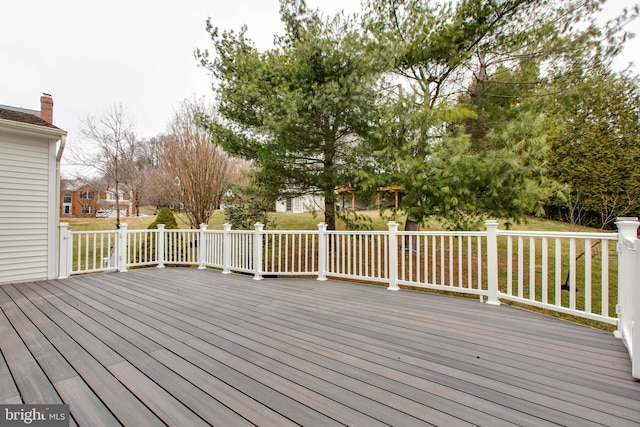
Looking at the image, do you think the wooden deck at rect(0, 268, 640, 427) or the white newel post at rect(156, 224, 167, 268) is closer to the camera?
the wooden deck at rect(0, 268, 640, 427)

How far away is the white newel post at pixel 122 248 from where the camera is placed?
18.4 feet

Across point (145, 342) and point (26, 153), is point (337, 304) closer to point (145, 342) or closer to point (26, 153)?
point (145, 342)

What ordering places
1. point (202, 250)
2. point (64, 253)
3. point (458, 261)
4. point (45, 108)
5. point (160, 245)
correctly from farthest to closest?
point (45, 108) < point (160, 245) < point (202, 250) < point (64, 253) < point (458, 261)

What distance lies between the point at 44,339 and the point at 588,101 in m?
9.20

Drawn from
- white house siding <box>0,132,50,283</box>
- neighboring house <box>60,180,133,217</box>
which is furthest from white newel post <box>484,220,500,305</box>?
neighboring house <box>60,180,133,217</box>

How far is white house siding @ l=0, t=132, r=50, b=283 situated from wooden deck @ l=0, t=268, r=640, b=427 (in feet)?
5.82

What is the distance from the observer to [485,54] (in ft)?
20.1

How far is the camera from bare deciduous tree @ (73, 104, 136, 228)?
435 inches

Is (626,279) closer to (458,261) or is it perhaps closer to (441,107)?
(458,261)

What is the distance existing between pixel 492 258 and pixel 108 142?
13.9m

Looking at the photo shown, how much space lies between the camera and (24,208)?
471 centimetres

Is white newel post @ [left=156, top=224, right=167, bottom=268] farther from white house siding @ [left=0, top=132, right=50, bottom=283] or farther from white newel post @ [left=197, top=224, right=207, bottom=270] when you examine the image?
white house siding @ [left=0, top=132, right=50, bottom=283]

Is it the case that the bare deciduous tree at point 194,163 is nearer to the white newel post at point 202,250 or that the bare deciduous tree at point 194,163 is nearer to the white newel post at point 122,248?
the white newel post at point 202,250

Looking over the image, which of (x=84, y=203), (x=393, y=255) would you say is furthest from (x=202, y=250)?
(x=84, y=203)
